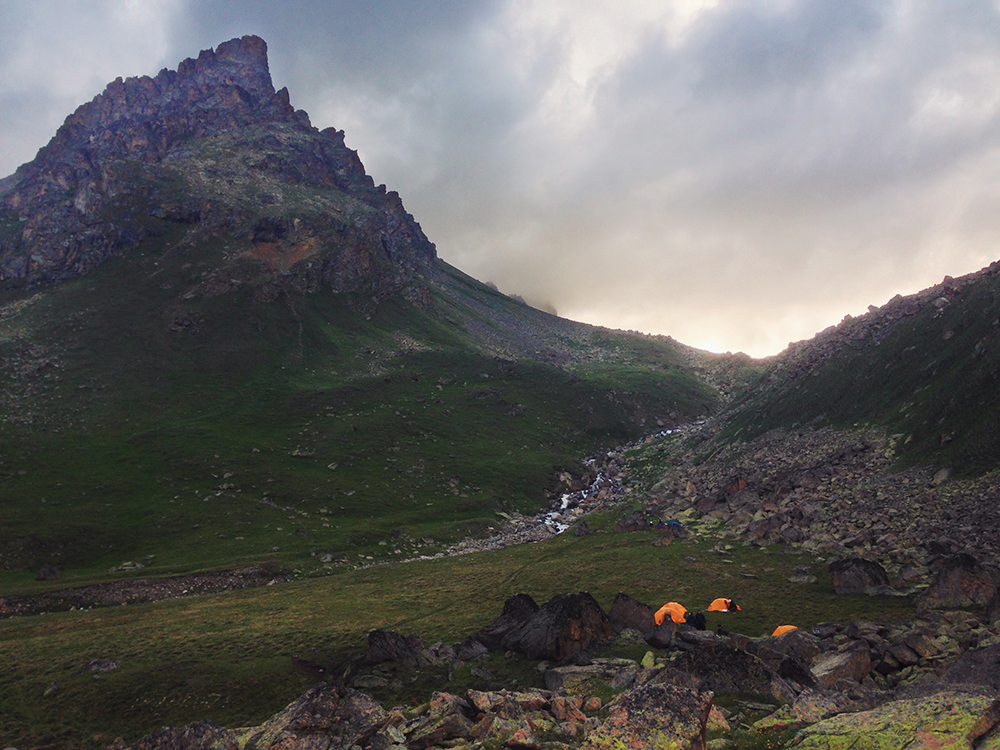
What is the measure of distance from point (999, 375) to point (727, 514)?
32448 mm

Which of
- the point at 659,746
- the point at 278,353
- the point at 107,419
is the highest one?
the point at 278,353

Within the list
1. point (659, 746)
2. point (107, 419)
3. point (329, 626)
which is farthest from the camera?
point (107, 419)

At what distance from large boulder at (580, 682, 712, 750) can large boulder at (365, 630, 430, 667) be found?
2036cm

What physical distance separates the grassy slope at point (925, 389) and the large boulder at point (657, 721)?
49.0 m

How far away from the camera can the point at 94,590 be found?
6456 centimetres

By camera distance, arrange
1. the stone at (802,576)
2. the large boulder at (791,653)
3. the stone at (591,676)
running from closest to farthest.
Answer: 1. the large boulder at (791,653)
2. the stone at (591,676)
3. the stone at (802,576)

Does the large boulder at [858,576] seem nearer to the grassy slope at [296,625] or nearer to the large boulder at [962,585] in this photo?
the grassy slope at [296,625]

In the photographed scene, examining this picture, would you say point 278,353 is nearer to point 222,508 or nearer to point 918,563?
point 222,508

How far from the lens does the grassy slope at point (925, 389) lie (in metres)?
54.8

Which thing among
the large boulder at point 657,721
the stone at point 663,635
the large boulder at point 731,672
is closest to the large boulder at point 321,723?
the large boulder at point 657,721

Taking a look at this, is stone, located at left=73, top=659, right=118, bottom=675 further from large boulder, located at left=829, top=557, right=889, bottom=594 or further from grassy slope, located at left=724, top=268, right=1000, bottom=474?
grassy slope, located at left=724, top=268, right=1000, bottom=474

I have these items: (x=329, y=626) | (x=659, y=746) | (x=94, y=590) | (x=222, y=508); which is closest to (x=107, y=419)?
(x=222, y=508)

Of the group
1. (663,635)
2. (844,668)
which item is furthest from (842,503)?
(844,668)

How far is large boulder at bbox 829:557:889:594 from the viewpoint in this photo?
40500 millimetres
